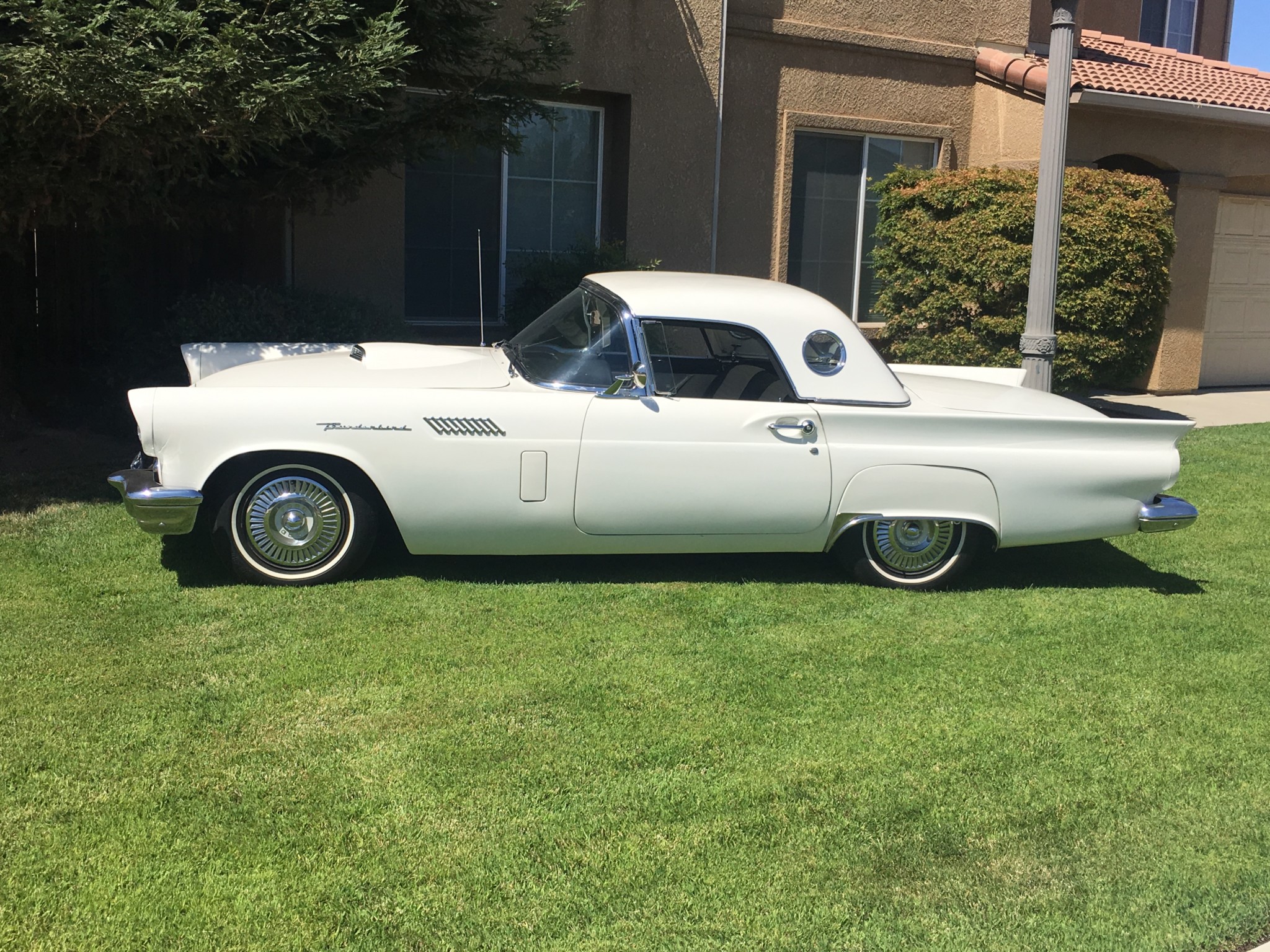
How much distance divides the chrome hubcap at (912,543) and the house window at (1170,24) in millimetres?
13639

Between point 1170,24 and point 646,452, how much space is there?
15.3 m

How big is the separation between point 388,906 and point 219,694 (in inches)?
57.5

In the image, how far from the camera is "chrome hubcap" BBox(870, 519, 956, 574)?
18.8 feet

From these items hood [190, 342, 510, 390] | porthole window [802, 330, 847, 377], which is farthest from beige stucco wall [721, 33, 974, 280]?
porthole window [802, 330, 847, 377]

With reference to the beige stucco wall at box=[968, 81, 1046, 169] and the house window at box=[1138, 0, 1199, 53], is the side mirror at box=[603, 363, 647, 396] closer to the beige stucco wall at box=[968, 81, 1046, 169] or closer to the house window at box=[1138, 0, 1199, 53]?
the beige stucco wall at box=[968, 81, 1046, 169]

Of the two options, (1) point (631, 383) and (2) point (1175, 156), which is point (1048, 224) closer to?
(1) point (631, 383)

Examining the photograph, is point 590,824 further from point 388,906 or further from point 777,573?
point 777,573

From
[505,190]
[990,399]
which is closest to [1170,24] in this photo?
[505,190]

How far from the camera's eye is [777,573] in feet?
19.6

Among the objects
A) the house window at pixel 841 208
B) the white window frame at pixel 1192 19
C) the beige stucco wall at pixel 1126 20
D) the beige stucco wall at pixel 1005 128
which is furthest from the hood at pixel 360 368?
the white window frame at pixel 1192 19

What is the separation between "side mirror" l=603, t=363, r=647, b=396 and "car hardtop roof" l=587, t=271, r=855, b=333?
28 cm

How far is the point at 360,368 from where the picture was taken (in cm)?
571

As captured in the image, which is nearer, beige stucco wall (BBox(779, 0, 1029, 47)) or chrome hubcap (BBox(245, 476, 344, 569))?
chrome hubcap (BBox(245, 476, 344, 569))

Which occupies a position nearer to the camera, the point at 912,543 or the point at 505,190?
the point at 912,543
